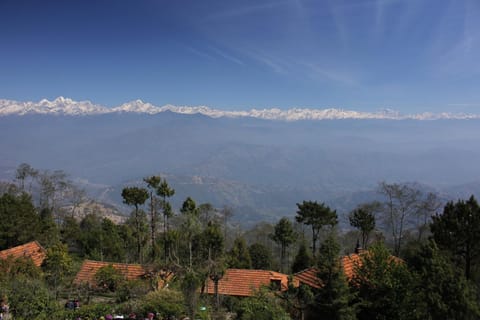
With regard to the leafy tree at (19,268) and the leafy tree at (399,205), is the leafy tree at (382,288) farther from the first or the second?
the leafy tree at (399,205)

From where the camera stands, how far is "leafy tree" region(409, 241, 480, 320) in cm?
1590

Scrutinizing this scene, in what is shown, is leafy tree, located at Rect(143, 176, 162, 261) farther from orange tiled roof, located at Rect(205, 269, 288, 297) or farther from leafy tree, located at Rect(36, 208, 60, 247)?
leafy tree, located at Rect(36, 208, 60, 247)

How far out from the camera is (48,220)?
134 ft

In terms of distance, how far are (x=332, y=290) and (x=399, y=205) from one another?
29849mm

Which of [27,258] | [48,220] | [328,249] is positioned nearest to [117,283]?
[27,258]

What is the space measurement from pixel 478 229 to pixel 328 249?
36.8 feet

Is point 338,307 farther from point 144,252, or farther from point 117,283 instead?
point 144,252

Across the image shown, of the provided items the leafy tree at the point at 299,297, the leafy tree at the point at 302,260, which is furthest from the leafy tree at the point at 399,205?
the leafy tree at the point at 299,297

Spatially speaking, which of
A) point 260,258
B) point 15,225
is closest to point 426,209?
point 260,258

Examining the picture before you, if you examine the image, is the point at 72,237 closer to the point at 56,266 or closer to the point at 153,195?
the point at 153,195

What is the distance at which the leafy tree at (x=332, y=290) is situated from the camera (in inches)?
690

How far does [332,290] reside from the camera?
1775 centimetres

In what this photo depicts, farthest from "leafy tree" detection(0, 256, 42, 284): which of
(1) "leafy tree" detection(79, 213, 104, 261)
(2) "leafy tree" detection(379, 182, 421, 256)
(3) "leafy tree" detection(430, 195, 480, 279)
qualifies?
(2) "leafy tree" detection(379, 182, 421, 256)

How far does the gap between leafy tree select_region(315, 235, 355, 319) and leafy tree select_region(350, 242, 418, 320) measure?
855 mm
